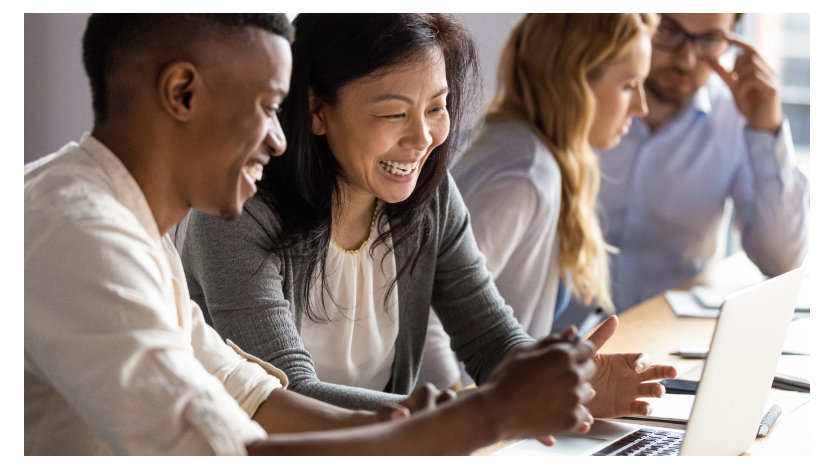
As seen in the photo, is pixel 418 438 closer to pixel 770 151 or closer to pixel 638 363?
pixel 638 363

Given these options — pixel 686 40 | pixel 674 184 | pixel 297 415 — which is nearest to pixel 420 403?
pixel 297 415

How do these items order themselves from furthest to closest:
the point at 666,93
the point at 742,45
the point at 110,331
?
the point at 666,93 → the point at 742,45 → the point at 110,331

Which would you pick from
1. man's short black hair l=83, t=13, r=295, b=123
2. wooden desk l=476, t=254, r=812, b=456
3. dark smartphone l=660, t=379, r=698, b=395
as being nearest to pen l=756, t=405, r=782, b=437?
wooden desk l=476, t=254, r=812, b=456

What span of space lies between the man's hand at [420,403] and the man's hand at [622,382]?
0.40 meters

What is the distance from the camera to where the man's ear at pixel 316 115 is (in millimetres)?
1130

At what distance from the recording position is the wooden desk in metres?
1.06

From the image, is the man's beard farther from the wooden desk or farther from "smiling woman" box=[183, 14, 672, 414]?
"smiling woman" box=[183, 14, 672, 414]

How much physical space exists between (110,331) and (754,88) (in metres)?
1.99

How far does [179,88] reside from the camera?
2.46ft

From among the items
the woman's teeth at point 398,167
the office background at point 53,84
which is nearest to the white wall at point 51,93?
the office background at point 53,84

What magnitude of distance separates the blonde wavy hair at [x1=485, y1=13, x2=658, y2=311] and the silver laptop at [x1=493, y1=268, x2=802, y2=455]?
2.52 feet

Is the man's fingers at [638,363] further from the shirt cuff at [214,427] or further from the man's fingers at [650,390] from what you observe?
the shirt cuff at [214,427]
